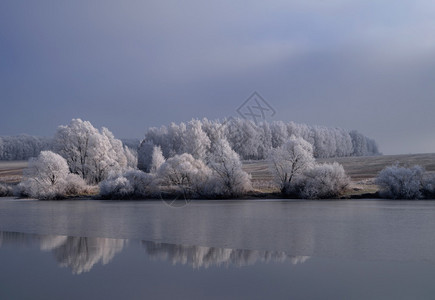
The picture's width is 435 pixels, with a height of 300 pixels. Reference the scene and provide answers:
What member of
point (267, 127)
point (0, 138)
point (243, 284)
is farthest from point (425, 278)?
point (0, 138)

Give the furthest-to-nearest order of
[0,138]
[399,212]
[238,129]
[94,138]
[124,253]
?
1. [0,138]
2. [238,129]
3. [94,138]
4. [399,212]
5. [124,253]

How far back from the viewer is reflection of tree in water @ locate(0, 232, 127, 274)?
996cm

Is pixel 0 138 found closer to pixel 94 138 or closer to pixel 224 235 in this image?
pixel 94 138

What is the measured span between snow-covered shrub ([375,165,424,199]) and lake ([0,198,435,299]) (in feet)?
46.3

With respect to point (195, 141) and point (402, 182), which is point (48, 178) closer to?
point (195, 141)

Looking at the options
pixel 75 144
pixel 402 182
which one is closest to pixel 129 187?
pixel 75 144

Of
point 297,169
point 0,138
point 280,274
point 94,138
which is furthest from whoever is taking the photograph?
point 0,138

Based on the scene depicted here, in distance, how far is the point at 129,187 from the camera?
120 ft

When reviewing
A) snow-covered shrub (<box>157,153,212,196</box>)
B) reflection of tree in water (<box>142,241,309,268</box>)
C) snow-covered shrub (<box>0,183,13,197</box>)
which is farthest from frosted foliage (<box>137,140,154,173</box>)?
reflection of tree in water (<box>142,241,309,268</box>)

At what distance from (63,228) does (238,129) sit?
58.9 metres

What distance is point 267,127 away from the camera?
81.1 metres

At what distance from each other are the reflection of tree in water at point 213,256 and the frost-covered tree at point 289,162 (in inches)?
922

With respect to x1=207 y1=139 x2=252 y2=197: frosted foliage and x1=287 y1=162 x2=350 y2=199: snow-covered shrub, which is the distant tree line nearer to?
x1=207 y1=139 x2=252 y2=197: frosted foliage

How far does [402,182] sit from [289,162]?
8.46 metres
